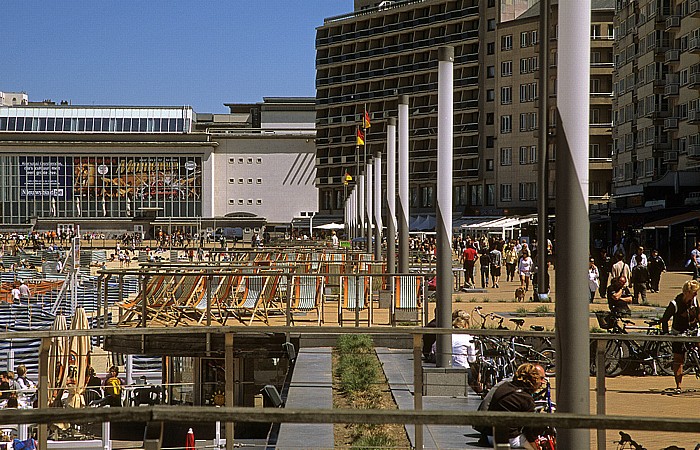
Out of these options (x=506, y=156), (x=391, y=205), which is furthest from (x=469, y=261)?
(x=506, y=156)

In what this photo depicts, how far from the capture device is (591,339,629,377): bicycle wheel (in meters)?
8.16

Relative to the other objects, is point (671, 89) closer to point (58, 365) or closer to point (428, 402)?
point (58, 365)

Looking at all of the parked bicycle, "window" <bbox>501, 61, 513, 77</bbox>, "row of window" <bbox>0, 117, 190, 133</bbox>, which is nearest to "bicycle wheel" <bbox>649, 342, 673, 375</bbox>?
the parked bicycle

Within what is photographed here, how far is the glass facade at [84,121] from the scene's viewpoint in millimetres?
157750

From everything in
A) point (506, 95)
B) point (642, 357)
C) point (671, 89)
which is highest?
point (506, 95)

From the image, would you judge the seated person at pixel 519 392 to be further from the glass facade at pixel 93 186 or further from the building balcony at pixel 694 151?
the glass facade at pixel 93 186

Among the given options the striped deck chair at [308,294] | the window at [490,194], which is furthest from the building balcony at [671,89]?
the striped deck chair at [308,294]

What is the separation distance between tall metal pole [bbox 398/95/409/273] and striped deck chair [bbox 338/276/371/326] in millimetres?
2826

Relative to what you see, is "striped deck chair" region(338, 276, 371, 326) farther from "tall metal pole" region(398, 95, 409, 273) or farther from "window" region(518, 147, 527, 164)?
"window" region(518, 147, 527, 164)

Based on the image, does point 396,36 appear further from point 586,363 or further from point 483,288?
point 586,363

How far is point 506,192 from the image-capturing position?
345ft

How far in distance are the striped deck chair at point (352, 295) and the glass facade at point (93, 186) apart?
13840 cm

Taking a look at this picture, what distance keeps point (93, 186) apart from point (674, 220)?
11120 cm

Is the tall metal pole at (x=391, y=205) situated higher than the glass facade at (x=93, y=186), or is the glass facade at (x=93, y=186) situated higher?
the glass facade at (x=93, y=186)
